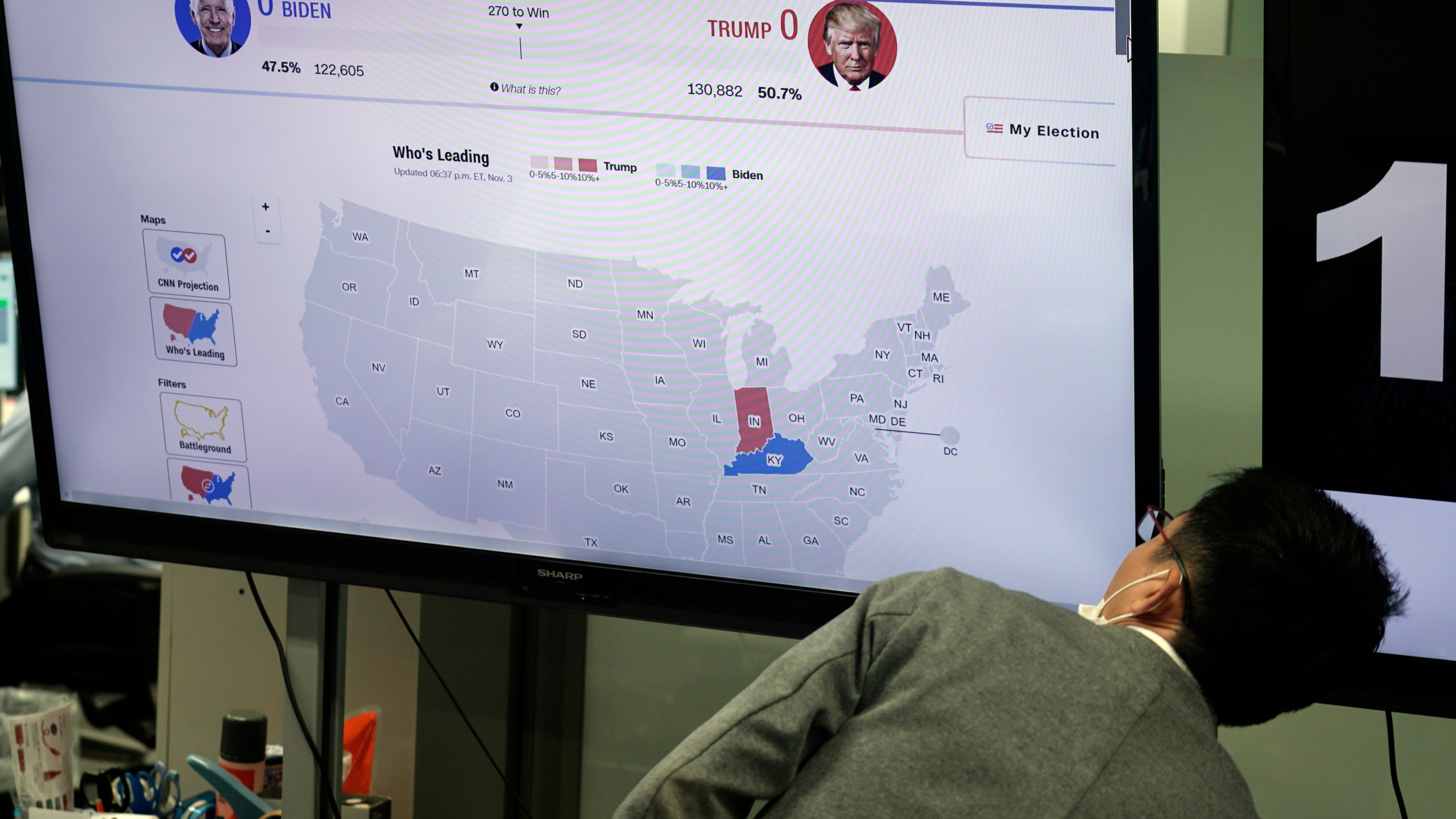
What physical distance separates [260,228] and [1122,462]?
1.06 m

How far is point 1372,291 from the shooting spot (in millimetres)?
1103

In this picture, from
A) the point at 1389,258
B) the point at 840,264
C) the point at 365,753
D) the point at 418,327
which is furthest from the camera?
the point at 365,753

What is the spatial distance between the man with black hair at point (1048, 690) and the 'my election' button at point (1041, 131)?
0.40 m

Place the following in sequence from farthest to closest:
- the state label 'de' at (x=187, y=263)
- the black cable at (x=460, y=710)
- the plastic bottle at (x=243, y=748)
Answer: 1. the black cable at (x=460, y=710)
2. the plastic bottle at (x=243, y=748)
3. the state label 'de' at (x=187, y=263)

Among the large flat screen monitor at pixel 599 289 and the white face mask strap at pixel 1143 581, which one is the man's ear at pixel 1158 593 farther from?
the large flat screen monitor at pixel 599 289

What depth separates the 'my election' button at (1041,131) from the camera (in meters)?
1.14

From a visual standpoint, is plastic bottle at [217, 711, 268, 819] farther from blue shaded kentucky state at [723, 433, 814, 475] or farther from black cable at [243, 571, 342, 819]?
blue shaded kentucky state at [723, 433, 814, 475]

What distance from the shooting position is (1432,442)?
1.12 m

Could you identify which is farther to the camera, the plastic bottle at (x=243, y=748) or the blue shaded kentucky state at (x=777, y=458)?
the plastic bottle at (x=243, y=748)

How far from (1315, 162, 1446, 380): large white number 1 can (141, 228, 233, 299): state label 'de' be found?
4.15 feet

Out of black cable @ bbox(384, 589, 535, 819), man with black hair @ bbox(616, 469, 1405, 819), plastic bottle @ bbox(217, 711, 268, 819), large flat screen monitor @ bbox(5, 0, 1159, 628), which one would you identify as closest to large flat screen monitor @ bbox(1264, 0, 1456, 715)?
large flat screen monitor @ bbox(5, 0, 1159, 628)

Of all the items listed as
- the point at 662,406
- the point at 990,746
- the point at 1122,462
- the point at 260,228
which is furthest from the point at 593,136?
the point at 990,746

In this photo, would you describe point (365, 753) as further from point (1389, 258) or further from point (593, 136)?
point (1389, 258)

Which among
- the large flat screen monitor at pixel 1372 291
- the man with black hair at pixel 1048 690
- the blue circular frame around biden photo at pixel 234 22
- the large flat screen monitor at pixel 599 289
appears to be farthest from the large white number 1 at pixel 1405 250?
the blue circular frame around biden photo at pixel 234 22
